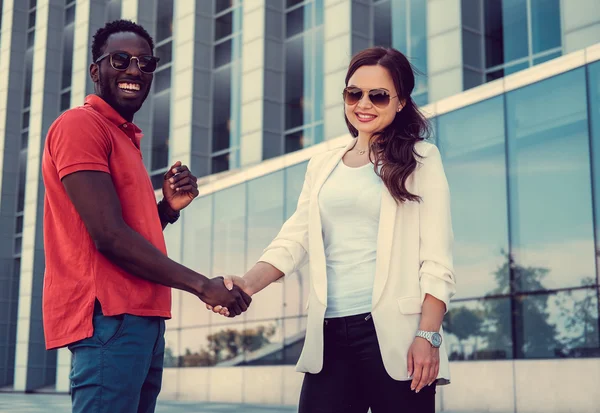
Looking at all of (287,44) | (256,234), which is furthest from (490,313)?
(287,44)

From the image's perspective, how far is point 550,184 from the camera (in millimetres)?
13078

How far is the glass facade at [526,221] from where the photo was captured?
1251cm

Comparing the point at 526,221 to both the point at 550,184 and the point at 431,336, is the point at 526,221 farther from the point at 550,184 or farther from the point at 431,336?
the point at 431,336

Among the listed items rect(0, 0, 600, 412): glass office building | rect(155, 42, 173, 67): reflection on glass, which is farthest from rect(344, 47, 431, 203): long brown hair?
rect(155, 42, 173, 67): reflection on glass

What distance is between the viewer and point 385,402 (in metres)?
2.85

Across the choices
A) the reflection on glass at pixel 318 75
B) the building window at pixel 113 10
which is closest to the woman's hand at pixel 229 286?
the reflection on glass at pixel 318 75

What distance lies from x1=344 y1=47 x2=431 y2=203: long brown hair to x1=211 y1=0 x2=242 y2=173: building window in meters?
19.4

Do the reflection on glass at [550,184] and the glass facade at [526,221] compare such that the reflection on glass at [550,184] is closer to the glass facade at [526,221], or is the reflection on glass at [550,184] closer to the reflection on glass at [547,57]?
the glass facade at [526,221]

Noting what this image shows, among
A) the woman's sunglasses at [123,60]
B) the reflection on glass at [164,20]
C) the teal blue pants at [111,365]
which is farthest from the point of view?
the reflection on glass at [164,20]

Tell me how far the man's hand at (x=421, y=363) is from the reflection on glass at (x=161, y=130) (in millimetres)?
22731

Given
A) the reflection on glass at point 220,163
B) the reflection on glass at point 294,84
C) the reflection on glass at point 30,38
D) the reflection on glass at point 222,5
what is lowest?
the reflection on glass at point 220,163

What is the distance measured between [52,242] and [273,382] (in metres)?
16.1

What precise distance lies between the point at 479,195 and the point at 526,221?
1.09m

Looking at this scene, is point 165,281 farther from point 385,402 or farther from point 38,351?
point 38,351
